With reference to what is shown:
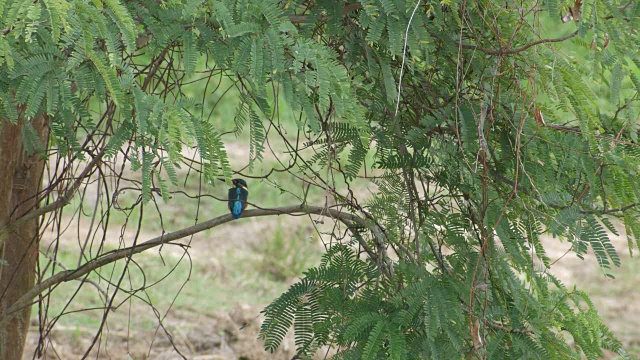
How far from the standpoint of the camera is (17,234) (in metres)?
3.42

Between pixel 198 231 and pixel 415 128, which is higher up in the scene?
pixel 415 128

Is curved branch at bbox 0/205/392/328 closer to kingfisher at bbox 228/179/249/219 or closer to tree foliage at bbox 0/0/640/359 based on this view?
tree foliage at bbox 0/0/640/359

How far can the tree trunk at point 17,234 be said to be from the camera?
328 centimetres

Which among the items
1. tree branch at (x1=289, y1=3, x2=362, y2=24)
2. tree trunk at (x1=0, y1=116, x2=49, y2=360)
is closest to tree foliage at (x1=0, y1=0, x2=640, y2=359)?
tree branch at (x1=289, y1=3, x2=362, y2=24)

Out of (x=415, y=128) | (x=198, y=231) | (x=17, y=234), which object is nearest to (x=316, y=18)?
(x=415, y=128)

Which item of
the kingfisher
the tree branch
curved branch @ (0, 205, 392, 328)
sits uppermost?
the tree branch

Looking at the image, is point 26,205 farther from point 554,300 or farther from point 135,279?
point 135,279

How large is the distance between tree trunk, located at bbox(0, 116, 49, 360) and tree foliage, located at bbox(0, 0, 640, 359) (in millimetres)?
353

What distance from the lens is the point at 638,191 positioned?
273cm

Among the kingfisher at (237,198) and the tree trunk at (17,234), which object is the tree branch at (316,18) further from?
the tree trunk at (17,234)

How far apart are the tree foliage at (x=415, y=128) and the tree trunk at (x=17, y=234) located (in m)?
0.35

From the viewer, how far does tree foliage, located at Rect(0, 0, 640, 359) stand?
2.28 m

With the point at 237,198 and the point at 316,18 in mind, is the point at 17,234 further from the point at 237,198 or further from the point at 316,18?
the point at 316,18

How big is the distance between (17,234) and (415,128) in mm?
1716
